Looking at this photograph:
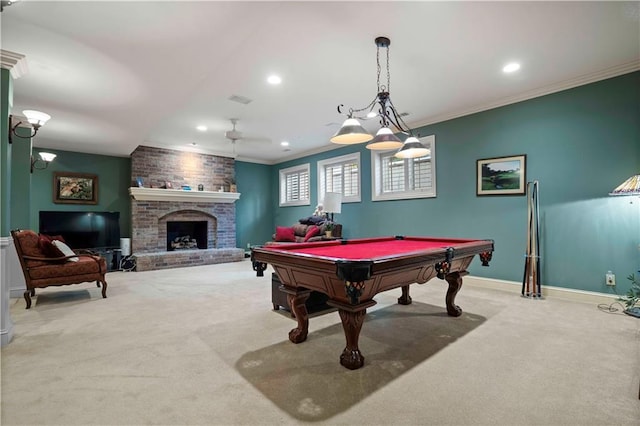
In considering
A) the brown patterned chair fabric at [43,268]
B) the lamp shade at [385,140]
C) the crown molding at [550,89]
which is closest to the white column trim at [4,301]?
the brown patterned chair fabric at [43,268]

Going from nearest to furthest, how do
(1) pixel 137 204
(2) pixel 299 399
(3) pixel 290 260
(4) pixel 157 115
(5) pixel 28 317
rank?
(2) pixel 299 399, (3) pixel 290 260, (5) pixel 28 317, (4) pixel 157 115, (1) pixel 137 204

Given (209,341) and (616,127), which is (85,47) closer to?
(209,341)

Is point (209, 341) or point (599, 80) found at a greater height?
point (599, 80)

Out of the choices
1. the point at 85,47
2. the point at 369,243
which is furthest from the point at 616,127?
the point at 85,47

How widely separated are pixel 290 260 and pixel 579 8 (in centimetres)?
303

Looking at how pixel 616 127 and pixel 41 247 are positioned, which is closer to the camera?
pixel 616 127

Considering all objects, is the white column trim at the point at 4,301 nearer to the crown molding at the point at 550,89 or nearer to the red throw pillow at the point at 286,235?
the red throw pillow at the point at 286,235

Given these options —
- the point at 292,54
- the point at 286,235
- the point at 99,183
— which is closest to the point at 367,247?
the point at 292,54

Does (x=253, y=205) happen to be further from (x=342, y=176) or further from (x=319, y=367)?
(x=319, y=367)

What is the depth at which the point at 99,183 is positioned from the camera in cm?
636

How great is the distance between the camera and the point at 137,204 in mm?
6379

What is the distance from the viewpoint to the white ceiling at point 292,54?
7.50ft

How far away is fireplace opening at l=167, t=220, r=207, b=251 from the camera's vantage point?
23.4ft

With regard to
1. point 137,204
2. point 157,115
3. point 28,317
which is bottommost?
point 28,317
